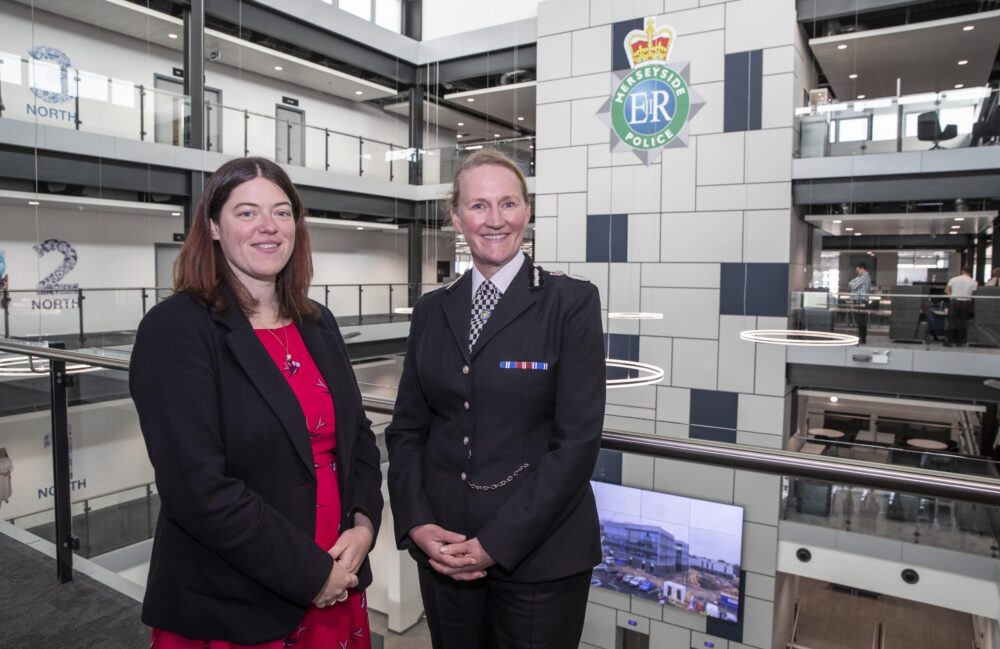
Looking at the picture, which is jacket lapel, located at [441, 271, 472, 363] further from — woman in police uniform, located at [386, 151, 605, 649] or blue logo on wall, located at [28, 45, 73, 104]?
blue logo on wall, located at [28, 45, 73, 104]

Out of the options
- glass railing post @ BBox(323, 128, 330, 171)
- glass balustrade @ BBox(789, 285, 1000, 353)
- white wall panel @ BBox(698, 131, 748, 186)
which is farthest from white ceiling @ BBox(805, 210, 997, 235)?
glass railing post @ BBox(323, 128, 330, 171)

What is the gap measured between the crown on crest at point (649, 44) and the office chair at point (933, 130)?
3311 millimetres

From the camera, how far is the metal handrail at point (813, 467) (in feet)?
3.40

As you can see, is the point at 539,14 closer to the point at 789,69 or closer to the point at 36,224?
the point at 789,69

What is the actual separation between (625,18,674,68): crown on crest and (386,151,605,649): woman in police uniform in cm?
883

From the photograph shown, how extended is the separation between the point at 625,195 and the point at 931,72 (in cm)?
554

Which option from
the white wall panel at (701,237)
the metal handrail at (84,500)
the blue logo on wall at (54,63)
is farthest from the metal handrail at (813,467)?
the blue logo on wall at (54,63)

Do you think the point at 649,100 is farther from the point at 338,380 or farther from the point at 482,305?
the point at 338,380

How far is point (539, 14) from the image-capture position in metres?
9.90

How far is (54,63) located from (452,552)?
9.05 metres

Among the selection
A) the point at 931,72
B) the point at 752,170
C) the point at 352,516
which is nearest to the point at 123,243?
the point at 752,170

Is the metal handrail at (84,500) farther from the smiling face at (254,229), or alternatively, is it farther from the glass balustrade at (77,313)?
the glass balustrade at (77,313)

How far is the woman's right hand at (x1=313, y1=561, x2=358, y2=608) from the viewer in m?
1.08

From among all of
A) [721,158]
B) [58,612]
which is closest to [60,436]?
[58,612]
